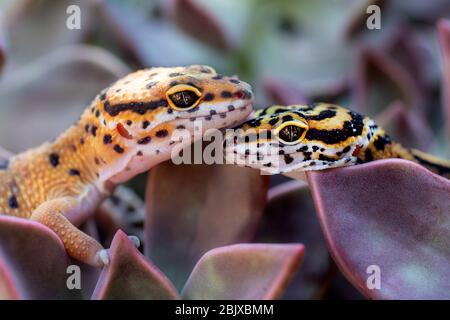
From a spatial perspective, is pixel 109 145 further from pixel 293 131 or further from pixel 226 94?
pixel 293 131

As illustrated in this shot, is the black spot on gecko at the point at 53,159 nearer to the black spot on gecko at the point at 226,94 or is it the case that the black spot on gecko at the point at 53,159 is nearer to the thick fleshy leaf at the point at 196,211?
the thick fleshy leaf at the point at 196,211

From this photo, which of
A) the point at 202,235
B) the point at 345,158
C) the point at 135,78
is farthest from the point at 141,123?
the point at 345,158

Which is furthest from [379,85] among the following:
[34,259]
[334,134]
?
[34,259]

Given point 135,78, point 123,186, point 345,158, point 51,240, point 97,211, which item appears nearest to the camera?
point 51,240

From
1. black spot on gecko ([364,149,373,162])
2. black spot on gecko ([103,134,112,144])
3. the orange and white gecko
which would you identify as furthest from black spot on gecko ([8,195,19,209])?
black spot on gecko ([364,149,373,162])

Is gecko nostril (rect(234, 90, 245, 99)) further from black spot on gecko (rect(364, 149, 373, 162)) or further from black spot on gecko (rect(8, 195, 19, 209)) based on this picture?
black spot on gecko (rect(8, 195, 19, 209))

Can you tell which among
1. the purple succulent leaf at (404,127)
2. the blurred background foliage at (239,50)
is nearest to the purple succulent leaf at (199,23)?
the blurred background foliage at (239,50)

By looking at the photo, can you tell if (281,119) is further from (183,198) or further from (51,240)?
(51,240)
